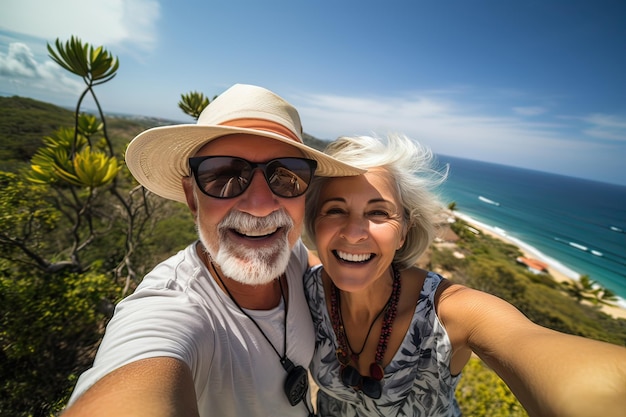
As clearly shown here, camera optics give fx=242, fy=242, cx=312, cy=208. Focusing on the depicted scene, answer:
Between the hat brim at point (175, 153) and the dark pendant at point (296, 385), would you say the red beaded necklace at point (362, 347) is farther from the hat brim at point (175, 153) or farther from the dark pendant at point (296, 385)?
the hat brim at point (175, 153)

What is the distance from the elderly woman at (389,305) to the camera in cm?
151

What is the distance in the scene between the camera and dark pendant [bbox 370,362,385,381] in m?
1.71

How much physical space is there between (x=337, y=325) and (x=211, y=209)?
1294 millimetres

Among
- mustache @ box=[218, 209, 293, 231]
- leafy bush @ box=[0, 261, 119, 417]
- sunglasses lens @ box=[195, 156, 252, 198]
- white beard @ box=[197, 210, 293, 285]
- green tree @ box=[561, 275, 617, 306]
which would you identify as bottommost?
green tree @ box=[561, 275, 617, 306]

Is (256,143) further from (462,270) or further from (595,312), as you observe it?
(595,312)

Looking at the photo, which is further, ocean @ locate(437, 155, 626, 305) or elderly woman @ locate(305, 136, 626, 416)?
ocean @ locate(437, 155, 626, 305)

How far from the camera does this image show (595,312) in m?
19.7

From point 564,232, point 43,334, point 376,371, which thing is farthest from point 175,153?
point 564,232

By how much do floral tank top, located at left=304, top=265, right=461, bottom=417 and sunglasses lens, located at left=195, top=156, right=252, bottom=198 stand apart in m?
1.25

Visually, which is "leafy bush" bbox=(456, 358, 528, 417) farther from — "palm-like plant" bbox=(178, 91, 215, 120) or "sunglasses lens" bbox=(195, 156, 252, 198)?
"palm-like plant" bbox=(178, 91, 215, 120)

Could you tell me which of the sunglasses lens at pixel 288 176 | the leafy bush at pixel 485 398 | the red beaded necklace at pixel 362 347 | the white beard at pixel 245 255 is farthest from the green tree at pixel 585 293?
the white beard at pixel 245 255

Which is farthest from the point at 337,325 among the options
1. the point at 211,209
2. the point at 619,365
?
the point at 619,365

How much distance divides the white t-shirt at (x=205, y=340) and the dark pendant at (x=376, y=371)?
48 centimetres

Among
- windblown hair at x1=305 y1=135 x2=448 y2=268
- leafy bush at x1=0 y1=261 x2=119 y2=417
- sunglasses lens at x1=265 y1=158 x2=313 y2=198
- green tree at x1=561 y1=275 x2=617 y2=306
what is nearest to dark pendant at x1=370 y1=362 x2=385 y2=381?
windblown hair at x1=305 y1=135 x2=448 y2=268
